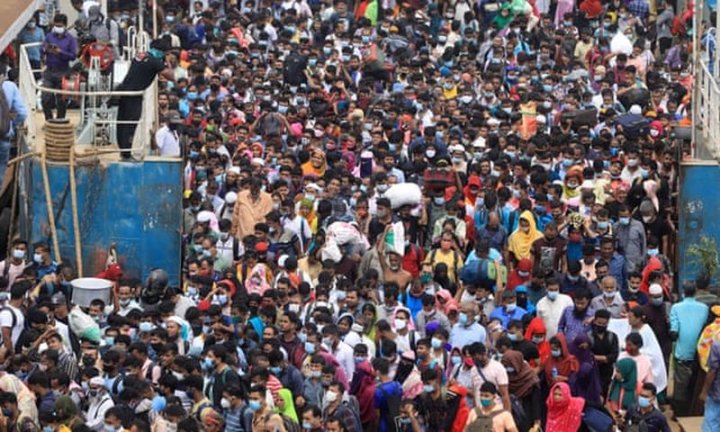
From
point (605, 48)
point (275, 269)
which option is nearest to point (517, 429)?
point (275, 269)

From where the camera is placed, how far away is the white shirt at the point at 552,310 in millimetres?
23859

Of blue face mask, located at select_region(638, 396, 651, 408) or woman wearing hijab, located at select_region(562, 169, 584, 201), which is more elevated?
woman wearing hijab, located at select_region(562, 169, 584, 201)

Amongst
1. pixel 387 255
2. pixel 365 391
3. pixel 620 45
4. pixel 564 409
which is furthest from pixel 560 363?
pixel 620 45

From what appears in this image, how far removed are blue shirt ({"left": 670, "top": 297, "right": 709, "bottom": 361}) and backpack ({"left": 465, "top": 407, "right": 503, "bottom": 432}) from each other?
269 cm

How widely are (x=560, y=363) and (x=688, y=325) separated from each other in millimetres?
1474

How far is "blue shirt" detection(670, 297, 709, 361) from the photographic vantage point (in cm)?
2367

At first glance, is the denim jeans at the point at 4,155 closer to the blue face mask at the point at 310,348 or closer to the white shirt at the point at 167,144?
the white shirt at the point at 167,144

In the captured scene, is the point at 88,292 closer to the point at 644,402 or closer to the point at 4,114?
the point at 4,114

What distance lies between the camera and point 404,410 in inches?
866

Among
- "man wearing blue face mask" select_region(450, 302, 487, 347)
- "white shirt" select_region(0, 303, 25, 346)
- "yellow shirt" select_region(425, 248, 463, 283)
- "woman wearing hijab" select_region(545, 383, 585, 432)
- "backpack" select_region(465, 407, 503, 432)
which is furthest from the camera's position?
"yellow shirt" select_region(425, 248, 463, 283)

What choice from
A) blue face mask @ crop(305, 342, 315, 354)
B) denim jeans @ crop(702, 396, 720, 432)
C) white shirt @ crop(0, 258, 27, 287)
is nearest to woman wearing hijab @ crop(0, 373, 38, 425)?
blue face mask @ crop(305, 342, 315, 354)

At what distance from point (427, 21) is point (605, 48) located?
2.75 m

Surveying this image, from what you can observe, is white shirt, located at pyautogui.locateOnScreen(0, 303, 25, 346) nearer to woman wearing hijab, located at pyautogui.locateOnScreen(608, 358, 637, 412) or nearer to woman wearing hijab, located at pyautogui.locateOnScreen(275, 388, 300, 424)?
woman wearing hijab, located at pyautogui.locateOnScreen(275, 388, 300, 424)

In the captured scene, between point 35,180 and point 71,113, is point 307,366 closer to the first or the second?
point 35,180
